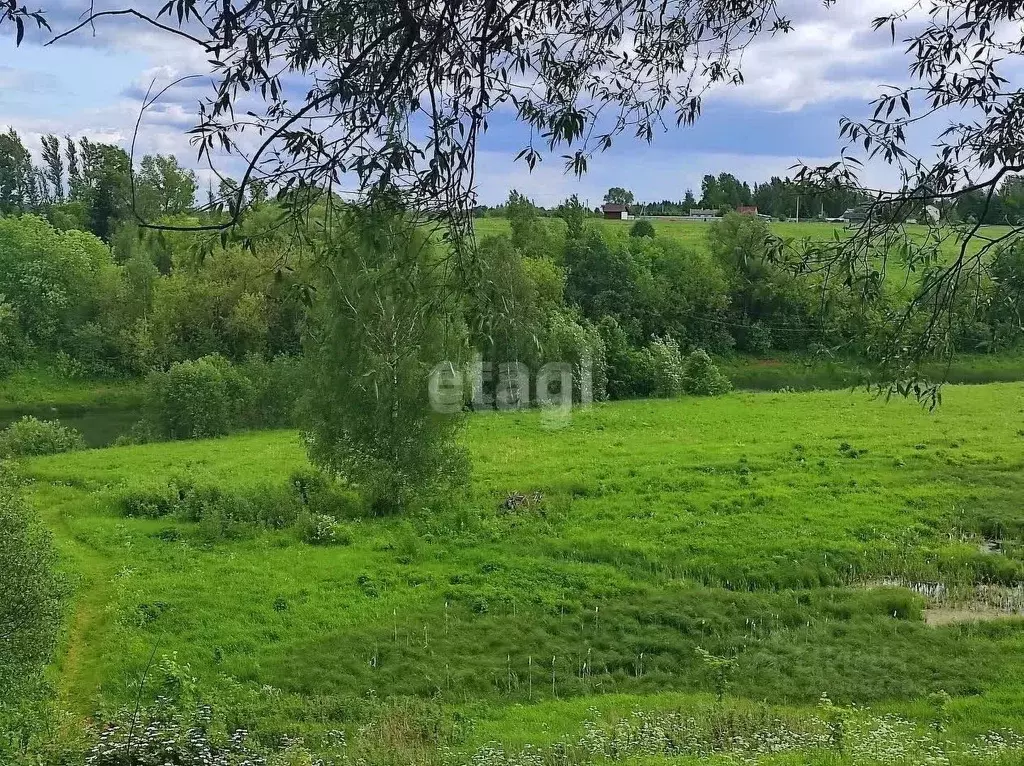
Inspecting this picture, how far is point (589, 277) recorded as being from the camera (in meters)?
52.0

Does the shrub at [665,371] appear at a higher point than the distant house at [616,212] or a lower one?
lower

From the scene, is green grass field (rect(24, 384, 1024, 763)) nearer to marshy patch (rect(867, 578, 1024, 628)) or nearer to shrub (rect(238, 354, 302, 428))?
marshy patch (rect(867, 578, 1024, 628))

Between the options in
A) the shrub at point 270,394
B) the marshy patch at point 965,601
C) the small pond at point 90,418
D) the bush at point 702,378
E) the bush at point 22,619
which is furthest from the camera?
the bush at point 702,378

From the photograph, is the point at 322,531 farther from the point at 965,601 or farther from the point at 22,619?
the point at 965,601

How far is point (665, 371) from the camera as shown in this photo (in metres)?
40.7

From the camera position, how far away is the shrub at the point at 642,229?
190ft

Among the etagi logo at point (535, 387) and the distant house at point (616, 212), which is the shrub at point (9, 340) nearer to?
the etagi logo at point (535, 387)

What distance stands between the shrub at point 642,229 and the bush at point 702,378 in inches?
714

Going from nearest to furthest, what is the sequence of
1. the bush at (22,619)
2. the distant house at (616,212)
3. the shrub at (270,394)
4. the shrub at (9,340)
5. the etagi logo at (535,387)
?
the bush at (22,619) → the etagi logo at (535,387) → the shrub at (270,394) → the shrub at (9,340) → the distant house at (616,212)

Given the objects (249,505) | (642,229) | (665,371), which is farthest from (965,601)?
(642,229)

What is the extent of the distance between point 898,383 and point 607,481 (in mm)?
16516

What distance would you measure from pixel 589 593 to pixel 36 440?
24190mm

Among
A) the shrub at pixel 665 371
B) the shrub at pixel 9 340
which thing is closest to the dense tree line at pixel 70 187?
the shrub at pixel 9 340

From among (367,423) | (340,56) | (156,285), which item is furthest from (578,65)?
(156,285)
